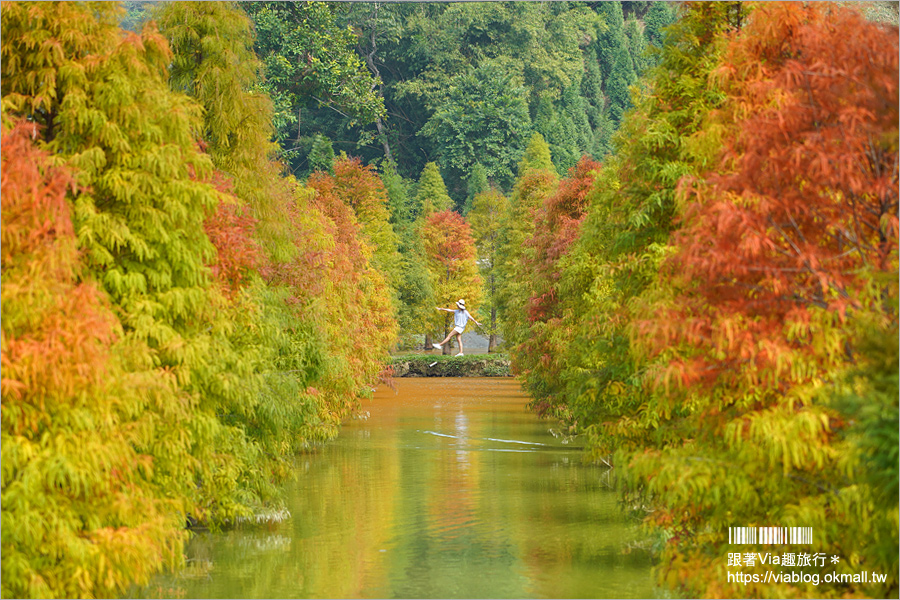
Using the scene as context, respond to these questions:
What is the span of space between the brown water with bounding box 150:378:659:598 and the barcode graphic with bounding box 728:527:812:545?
407 centimetres

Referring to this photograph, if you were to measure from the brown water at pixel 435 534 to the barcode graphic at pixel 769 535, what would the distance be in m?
4.07

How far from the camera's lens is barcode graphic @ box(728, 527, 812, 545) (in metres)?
8.81

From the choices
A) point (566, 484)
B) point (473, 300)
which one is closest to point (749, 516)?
point (566, 484)

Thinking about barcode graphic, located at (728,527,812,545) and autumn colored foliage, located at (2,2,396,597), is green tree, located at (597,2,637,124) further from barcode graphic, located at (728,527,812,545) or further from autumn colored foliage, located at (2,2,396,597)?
barcode graphic, located at (728,527,812,545)

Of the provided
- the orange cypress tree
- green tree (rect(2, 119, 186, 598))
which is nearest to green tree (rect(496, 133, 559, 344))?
the orange cypress tree

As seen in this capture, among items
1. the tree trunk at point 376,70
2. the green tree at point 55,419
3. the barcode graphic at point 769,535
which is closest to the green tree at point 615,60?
the tree trunk at point 376,70

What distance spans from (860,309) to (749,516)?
2018 mm

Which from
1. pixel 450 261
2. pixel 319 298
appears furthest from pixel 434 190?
pixel 319 298

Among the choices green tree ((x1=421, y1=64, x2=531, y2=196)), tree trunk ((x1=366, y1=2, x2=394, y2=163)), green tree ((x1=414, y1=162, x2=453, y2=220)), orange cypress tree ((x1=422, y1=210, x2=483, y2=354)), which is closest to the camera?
orange cypress tree ((x1=422, y1=210, x2=483, y2=354))

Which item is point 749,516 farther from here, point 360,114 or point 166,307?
point 360,114

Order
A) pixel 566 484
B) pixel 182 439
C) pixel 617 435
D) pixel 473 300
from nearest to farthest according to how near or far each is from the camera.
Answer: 1. pixel 182 439
2. pixel 617 435
3. pixel 566 484
4. pixel 473 300

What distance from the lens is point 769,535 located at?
30.5 feet

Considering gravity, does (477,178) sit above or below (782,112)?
above

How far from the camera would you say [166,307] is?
11.9 metres
